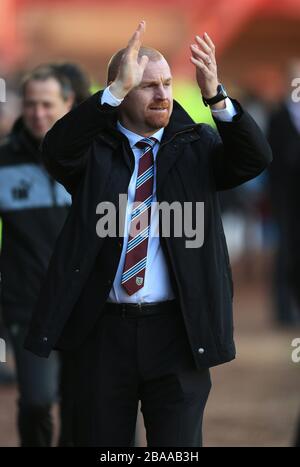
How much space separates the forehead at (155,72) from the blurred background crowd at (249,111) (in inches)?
68.8

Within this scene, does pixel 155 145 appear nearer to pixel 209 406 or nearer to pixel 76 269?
pixel 76 269

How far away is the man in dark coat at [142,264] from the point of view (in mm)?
4488

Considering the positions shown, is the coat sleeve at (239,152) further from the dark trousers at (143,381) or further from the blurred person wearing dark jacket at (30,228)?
the blurred person wearing dark jacket at (30,228)

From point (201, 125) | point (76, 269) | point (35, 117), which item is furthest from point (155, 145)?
point (35, 117)

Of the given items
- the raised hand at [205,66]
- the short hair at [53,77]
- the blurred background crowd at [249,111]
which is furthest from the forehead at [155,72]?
the blurred background crowd at [249,111]

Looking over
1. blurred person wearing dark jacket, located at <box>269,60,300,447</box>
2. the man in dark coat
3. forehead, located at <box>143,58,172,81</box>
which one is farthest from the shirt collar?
blurred person wearing dark jacket, located at <box>269,60,300,447</box>

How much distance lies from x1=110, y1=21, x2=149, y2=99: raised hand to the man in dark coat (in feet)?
0.26

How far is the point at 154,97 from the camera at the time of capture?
4465 mm

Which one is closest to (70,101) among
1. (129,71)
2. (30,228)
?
(30,228)

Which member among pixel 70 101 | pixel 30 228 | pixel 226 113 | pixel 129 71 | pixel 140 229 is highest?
pixel 70 101

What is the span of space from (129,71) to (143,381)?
1.15 meters

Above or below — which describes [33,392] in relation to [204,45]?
below

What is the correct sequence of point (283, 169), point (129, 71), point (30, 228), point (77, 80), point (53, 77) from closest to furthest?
1. point (129, 71)
2. point (30, 228)
3. point (53, 77)
4. point (77, 80)
5. point (283, 169)

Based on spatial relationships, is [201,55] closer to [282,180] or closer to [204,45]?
[204,45]
